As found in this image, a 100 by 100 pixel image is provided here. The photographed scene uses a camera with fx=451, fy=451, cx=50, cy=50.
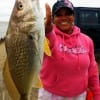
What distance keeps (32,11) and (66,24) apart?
1.48 m

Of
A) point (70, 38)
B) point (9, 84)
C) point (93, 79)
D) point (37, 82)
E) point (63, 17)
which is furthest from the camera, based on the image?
point (93, 79)

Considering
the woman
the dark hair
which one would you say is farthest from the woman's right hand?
the dark hair

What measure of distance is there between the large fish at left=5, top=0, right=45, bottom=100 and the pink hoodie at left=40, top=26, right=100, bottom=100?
1.23 metres

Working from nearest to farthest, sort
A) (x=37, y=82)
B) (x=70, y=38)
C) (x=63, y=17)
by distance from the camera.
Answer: (x=37, y=82) < (x=63, y=17) < (x=70, y=38)

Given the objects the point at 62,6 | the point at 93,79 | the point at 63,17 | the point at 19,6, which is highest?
the point at 19,6

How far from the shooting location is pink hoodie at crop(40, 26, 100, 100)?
437 cm

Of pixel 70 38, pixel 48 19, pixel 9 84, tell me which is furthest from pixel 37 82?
pixel 70 38

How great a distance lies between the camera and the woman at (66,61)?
14.3 feet

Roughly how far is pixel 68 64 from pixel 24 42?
1471mm

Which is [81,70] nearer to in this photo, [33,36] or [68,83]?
[68,83]

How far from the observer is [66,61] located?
4.36 m

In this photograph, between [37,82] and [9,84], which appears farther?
[37,82]

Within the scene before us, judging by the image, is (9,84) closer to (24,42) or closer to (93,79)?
(24,42)

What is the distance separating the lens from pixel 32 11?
9.70ft
